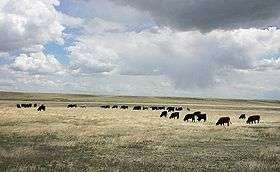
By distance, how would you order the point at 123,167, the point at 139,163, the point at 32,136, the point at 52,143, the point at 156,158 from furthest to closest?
the point at 32,136, the point at 52,143, the point at 156,158, the point at 139,163, the point at 123,167

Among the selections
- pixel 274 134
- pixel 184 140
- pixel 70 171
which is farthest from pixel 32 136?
pixel 274 134

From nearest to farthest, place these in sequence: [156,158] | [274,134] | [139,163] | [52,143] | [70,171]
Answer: [70,171], [139,163], [156,158], [52,143], [274,134]

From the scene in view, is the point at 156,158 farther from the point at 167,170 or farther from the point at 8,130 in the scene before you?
the point at 8,130

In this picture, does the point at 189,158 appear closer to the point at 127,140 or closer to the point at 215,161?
the point at 215,161

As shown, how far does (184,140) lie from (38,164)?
11.7 m

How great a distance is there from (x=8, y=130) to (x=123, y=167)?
1783 cm

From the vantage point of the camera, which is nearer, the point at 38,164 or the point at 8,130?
the point at 38,164

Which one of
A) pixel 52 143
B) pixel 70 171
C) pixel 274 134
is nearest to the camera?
pixel 70 171

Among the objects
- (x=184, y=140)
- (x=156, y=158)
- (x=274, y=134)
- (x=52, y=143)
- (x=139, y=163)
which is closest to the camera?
(x=139, y=163)

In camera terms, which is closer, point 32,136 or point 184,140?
point 184,140

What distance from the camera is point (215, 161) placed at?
62.2 ft

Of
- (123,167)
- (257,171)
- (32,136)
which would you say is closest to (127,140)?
(32,136)

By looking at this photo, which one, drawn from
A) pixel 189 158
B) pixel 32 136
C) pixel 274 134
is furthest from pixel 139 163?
pixel 274 134

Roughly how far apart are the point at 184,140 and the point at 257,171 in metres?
10.9
